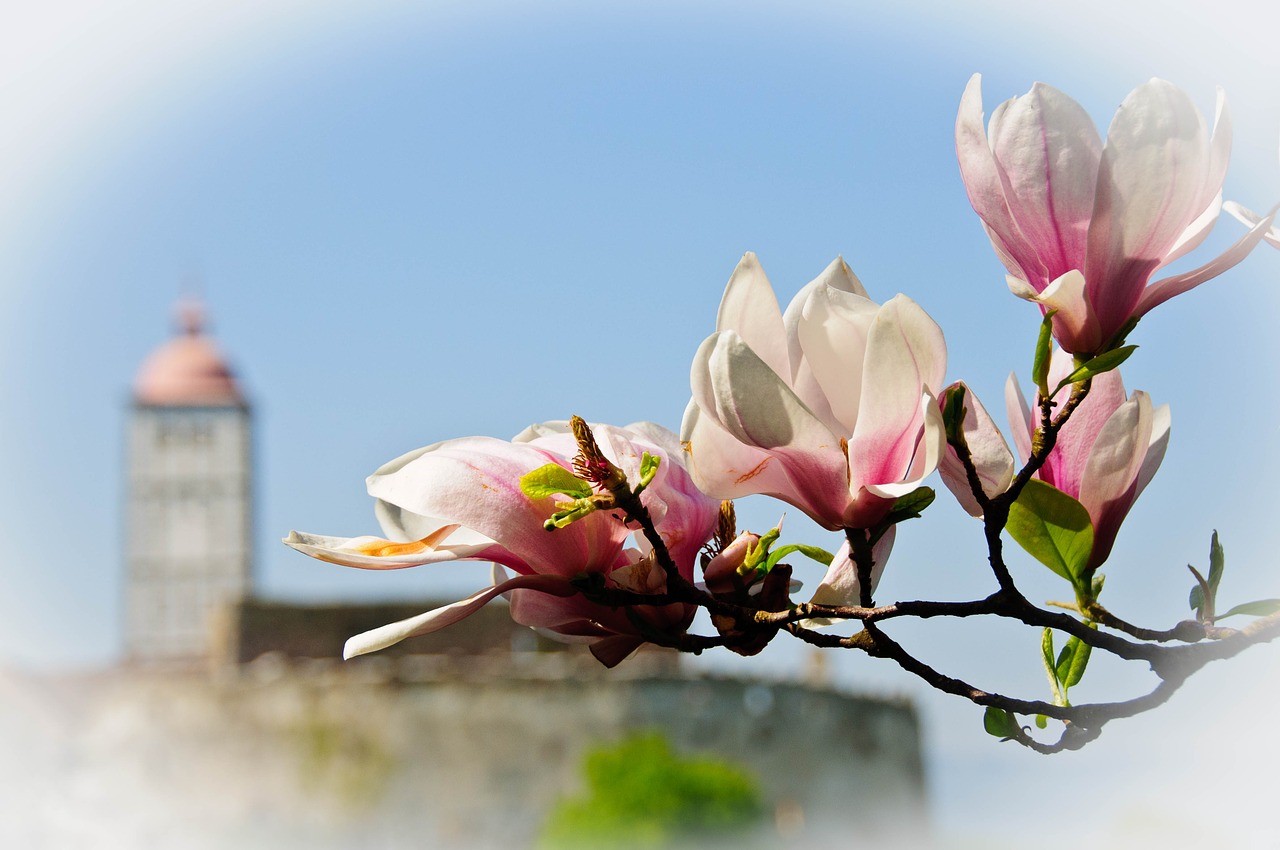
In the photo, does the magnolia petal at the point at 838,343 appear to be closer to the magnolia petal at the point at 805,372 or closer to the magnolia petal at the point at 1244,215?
the magnolia petal at the point at 805,372

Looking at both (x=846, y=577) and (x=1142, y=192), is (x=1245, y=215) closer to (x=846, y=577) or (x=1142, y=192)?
(x=1142, y=192)

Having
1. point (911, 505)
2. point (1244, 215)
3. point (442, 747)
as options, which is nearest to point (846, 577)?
point (911, 505)

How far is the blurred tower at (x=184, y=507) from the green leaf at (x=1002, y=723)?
17013 mm

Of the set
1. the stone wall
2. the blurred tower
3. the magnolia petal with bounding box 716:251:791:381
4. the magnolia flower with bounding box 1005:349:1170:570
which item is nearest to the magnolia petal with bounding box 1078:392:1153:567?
the magnolia flower with bounding box 1005:349:1170:570

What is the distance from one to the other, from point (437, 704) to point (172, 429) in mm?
9351

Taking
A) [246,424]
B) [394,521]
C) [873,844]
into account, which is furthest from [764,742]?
[246,424]

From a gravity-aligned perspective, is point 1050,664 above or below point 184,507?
below

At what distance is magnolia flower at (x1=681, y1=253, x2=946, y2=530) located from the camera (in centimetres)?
33

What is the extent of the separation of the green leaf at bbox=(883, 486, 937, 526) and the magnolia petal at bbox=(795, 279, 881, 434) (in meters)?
0.02

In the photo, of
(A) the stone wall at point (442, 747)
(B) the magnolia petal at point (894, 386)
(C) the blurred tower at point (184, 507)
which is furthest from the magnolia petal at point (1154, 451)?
(C) the blurred tower at point (184, 507)

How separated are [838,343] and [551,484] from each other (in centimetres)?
8

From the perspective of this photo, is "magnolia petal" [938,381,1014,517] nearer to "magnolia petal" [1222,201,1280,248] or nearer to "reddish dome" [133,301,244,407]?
"magnolia petal" [1222,201,1280,248]

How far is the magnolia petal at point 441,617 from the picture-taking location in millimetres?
354

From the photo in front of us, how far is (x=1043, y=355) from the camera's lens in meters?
0.35
